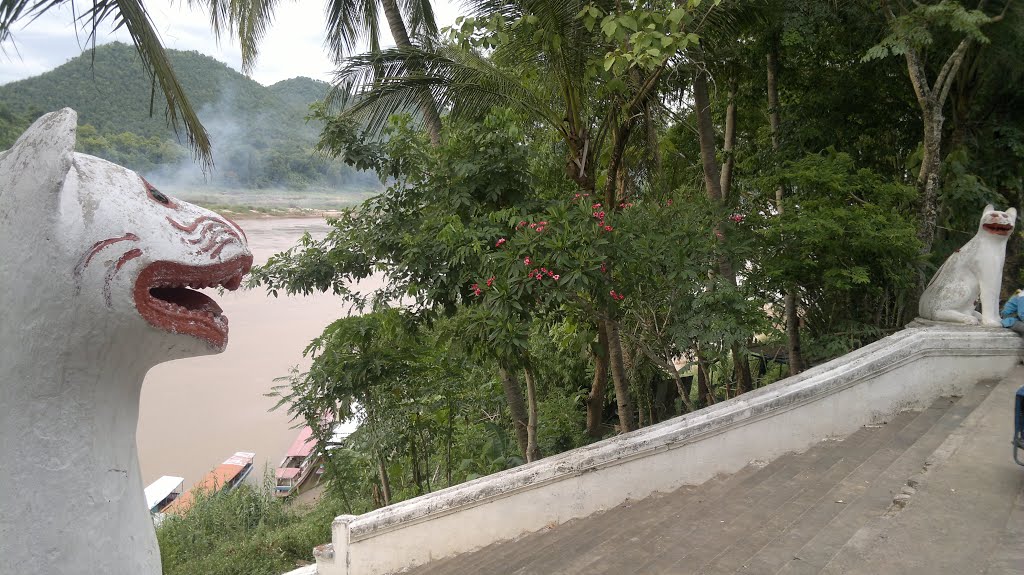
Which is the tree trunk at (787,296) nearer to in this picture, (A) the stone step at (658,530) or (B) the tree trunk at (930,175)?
(B) the tree trunk at (930,175)

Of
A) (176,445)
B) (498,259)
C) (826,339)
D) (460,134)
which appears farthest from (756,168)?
(176,445)

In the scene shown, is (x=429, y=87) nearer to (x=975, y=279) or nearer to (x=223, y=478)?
(x=975, y=279)

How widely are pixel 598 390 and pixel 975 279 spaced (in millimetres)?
3742

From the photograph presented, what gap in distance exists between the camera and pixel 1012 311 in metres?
5.52

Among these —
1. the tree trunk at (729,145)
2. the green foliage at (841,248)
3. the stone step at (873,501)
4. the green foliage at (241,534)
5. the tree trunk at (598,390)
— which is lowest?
the green foliage at (241,534)

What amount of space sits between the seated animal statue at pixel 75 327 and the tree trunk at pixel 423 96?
4164 mm

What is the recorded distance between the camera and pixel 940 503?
356cm

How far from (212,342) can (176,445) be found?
13.7 meters

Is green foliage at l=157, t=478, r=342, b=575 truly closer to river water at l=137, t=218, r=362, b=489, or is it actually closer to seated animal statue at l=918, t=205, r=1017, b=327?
river water at l=137, t=218, r=362, b=489

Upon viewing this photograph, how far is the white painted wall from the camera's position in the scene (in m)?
4.22

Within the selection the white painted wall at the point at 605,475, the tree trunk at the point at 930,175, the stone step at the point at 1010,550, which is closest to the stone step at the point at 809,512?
the white painted wall at the point at 605,475

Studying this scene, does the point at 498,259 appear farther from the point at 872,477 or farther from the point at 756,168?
the point at 756,168

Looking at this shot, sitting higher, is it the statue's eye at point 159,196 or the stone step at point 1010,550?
the statue's eye at point 159,196

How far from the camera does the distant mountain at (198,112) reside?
397 inches
